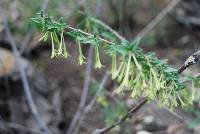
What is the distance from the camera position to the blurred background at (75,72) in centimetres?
302

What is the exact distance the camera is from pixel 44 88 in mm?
3527

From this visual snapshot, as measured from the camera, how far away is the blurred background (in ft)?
9.92

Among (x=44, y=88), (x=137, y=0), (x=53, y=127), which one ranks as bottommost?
(x=53, y=127)

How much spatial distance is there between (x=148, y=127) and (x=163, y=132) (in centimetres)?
12

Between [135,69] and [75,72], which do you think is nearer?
[135,69]

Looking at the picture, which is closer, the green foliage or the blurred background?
the green foliage

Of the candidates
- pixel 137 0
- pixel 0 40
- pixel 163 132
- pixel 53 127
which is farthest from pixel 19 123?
pixel 137 0

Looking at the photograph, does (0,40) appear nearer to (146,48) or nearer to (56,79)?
(56,79)

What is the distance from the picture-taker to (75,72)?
13.1 feet

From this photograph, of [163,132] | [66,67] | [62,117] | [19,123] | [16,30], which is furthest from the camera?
[66,67]

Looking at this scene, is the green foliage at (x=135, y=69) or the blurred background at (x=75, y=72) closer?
the green foliage at (x=135, y=69)

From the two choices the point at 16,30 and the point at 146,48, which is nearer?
the point at 16,30

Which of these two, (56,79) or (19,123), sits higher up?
(56,79)

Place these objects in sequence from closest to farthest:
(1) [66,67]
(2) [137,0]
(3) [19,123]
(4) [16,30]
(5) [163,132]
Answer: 1. (5) [163,132]
2. (3) [19,123]
3. (4) [16,30]
4. (1) [66,67]
5. (2) [137,0]
